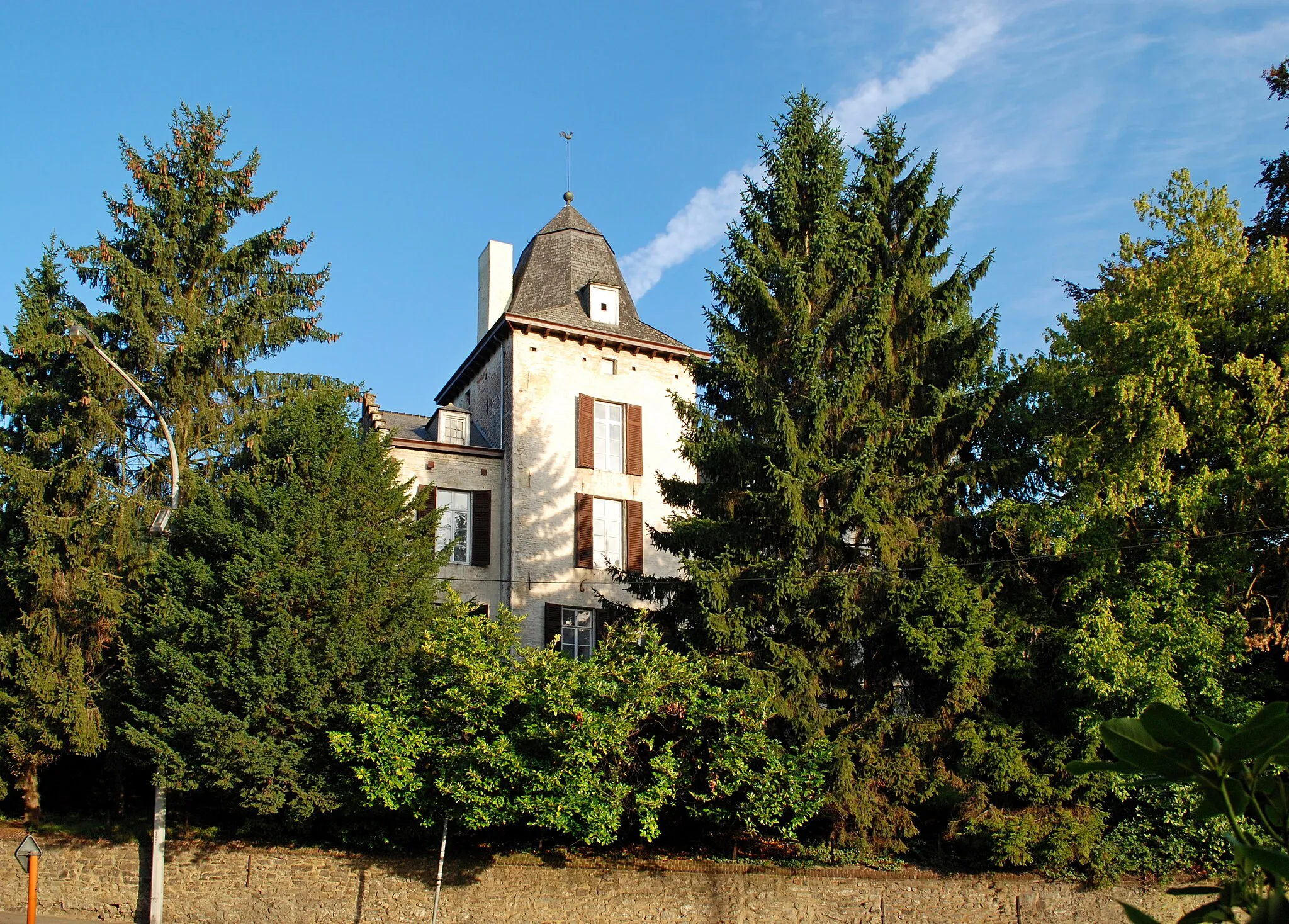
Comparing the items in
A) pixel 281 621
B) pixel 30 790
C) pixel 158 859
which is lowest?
pixel 158 859

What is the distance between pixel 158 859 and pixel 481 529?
11047mm

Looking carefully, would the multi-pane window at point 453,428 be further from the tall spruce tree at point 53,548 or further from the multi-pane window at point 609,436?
the tall spruce tree at point 53,548

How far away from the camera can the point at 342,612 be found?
1731 centimetres

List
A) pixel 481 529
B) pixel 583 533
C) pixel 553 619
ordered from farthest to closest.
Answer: pixel 583 533 → pixel 481 529 → pixel 553 619

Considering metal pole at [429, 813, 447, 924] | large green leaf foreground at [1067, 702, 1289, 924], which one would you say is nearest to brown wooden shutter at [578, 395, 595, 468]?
metal pole at [429, 813, 447, 924]

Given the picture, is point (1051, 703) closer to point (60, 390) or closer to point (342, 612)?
point (342, 612)

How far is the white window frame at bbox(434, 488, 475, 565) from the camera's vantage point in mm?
25688

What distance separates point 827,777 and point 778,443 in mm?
5597

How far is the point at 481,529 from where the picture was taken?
2594 cm

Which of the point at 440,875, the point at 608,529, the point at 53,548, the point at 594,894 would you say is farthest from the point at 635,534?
the point at 53,548

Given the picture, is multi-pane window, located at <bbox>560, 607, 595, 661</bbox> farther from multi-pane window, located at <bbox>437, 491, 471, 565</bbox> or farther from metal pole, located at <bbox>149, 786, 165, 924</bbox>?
metal pole, located at <bbox>149, 786, 165, 924</bbox>

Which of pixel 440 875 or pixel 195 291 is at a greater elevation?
pixel 195 291

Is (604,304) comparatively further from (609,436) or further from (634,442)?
(634,442)

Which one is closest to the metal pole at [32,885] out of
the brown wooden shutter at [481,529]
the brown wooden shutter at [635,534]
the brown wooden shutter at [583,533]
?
the brown wooden shutter at [481,529]
